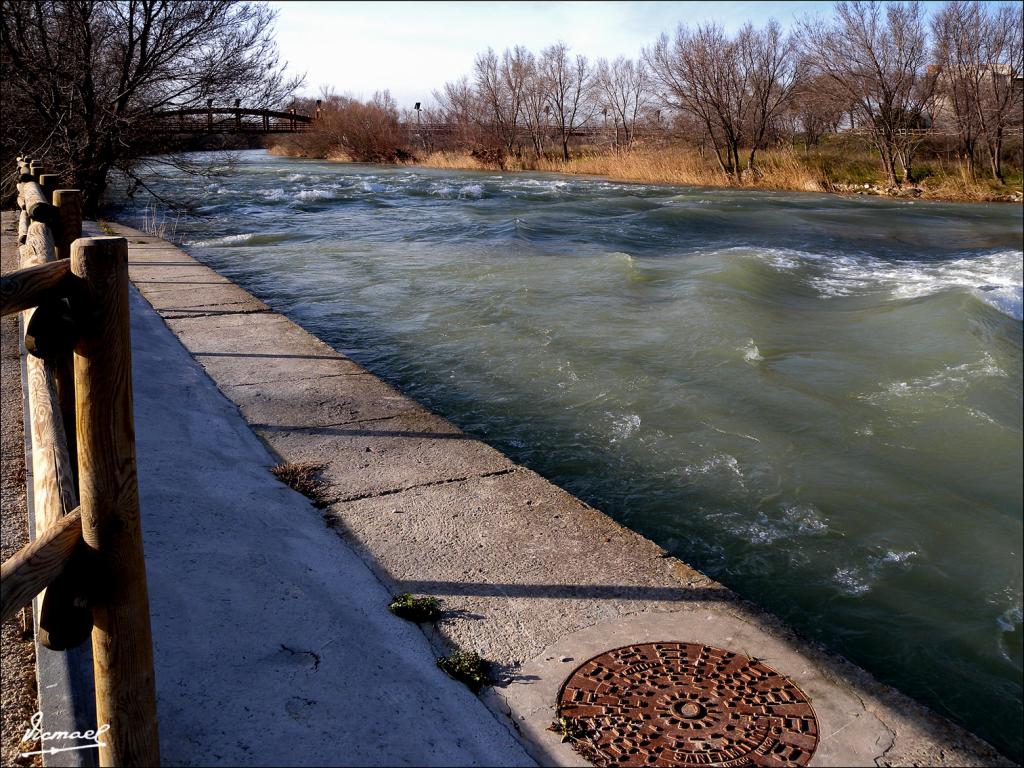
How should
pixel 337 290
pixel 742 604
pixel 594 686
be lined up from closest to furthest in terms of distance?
pixel 594 686
pixel 742 604
pixel 337 290

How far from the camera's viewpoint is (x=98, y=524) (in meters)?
2.09

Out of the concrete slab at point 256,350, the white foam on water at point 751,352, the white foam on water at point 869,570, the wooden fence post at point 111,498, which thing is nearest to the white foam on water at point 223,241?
the concrete slab at point 256,350

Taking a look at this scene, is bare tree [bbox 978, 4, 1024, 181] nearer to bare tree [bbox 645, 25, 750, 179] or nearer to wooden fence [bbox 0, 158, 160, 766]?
bare tree [bbox 645, 25, 750, 179]

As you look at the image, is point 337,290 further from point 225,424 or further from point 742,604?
point 742,604

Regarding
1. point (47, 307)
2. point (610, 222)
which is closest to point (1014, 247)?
point (610, 222)

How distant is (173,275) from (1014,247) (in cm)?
1677

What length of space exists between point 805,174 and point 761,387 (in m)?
25.8

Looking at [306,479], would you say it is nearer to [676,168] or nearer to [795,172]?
[795,172]

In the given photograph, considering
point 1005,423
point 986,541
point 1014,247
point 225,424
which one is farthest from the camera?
point 1014,247

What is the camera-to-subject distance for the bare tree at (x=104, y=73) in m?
15.7

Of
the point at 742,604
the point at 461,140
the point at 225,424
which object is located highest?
the point at 461,140

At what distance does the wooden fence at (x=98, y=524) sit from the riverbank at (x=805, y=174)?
30856 millimetres

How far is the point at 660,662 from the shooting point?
10.7 feet

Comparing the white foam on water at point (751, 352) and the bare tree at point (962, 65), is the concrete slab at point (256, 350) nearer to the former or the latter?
the white foam on water at point (751, 352)
